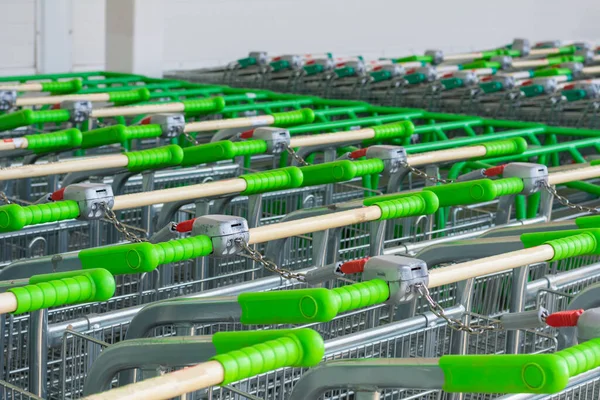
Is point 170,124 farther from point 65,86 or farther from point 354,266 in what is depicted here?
point 354,266

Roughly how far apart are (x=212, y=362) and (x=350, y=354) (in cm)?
A: 86

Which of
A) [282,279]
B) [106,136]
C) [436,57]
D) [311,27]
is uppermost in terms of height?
[311,27]

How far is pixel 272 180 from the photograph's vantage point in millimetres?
3598

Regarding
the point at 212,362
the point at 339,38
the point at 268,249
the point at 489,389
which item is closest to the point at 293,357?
the point at 212,362

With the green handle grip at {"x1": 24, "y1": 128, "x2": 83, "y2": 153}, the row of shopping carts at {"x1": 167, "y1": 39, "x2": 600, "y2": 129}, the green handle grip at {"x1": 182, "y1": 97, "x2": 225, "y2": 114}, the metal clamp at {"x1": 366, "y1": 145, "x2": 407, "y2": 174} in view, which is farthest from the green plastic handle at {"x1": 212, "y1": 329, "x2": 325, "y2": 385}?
the row of shopping carts at {"x1": 167, "y1": 39, "x2": 600, "y2": 129}

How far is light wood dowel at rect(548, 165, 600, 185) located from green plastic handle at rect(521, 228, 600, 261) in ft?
3.09

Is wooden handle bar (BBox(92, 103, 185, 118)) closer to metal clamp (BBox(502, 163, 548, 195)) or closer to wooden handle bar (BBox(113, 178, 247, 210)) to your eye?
wooden handle bar (BBox(113, 178, 247, 210))

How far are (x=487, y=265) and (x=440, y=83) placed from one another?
16.1ft

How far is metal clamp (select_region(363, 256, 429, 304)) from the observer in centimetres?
241

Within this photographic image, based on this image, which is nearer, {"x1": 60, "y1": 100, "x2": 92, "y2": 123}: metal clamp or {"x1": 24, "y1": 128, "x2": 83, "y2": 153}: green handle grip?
{"x1": 24, "y1": 128, "x2": 83, "y2": 153}: green handle grip

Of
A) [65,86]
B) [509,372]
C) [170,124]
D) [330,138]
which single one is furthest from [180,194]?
[65,86]

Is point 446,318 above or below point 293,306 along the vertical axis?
below

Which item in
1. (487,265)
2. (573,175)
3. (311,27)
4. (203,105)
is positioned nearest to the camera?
(487,265)

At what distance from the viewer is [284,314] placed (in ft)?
6.98
